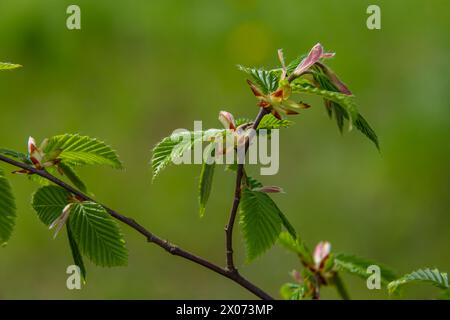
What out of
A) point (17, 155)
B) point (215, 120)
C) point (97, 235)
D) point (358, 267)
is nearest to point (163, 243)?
point (97, 235)

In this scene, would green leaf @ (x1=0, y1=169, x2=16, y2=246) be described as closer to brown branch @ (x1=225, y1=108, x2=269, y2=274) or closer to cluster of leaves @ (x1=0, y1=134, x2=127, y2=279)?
cluster of leaves @ (x1=0, y1=134, x2=127, y2=279)

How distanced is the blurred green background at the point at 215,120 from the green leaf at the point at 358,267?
1453 mm

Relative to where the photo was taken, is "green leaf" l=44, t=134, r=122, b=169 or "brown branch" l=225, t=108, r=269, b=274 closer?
"brown branch" l=225, t=108, r=269, b=274

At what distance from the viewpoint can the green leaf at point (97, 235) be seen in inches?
33.8

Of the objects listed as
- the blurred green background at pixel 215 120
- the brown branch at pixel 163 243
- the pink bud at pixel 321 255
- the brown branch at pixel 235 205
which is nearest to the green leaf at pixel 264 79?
the brown branch at pixel 235 205

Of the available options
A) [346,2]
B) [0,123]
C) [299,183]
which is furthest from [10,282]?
[346,2]

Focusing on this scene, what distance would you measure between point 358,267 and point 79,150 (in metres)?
0.41

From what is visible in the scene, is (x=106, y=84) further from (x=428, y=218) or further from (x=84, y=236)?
(x=84, y=236)

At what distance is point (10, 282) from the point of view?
104 inches

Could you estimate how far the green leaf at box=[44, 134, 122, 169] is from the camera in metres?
0.90

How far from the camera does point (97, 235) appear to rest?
86 cm

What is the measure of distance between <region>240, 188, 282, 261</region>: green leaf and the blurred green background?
1.65m

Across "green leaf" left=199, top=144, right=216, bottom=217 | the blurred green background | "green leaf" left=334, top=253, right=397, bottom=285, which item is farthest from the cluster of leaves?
the blurred green background

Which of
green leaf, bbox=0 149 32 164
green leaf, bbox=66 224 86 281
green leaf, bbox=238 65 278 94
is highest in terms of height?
green leaf, bbox=238 65 278 94
